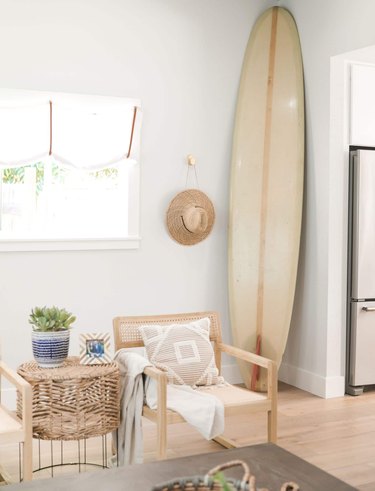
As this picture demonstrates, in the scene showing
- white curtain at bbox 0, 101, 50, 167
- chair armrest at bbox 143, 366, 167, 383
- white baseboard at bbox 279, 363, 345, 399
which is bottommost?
white baseboard at bbox 279, 363, 345, 399

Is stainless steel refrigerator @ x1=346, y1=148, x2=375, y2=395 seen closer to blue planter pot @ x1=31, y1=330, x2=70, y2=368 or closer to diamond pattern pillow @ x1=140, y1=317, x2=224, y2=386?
diamond pattern pillow @ x1=140, y1=317, x2=224, y2=386

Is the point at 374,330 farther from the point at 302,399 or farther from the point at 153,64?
the point at 153,64

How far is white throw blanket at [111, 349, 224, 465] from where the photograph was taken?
3211 millimetres

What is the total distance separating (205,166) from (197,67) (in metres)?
0.68

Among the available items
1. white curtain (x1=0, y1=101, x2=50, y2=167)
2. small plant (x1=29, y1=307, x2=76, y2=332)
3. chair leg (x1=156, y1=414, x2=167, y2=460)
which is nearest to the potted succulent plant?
small plant (x1=29, y1=307, x2=76, y2=332)

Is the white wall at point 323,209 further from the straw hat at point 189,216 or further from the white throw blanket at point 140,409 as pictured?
the white throw blanket at point 140,409

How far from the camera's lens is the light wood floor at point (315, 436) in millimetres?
3467

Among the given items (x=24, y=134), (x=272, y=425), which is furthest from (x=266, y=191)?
(x=272, y=425)

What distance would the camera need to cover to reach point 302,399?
4691mm

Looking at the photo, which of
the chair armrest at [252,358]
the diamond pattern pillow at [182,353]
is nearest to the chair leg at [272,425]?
the chair armrest at [252,358]

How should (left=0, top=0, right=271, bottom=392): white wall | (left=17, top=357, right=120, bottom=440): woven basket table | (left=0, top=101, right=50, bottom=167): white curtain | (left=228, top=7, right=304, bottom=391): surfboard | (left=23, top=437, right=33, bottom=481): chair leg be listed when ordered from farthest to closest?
1. (left=228, top=7, right=304, bottom=391): surfboard
2. (left=0, top=0, right=271, bottom=392): white wall
3. (left=0, top=101, right=50, bottom=167): white curtain
4. (left=17, top=357, right=120, bottom=440): woven basket table
5. (left=23, top=437, right=33, bottom=481): chair leg

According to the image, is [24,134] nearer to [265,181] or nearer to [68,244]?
[68,244]

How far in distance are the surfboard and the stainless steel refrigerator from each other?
0.37 m

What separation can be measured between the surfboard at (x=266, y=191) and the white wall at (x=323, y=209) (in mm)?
99
